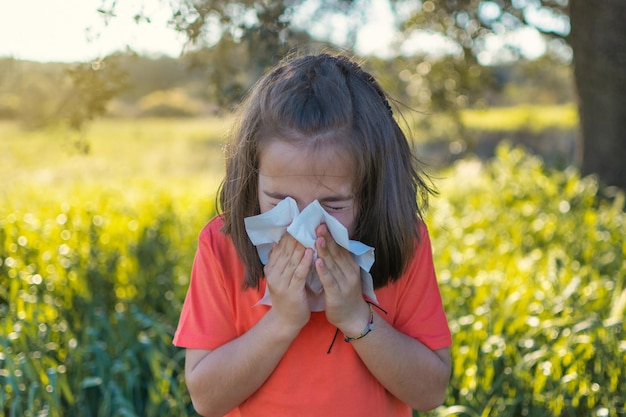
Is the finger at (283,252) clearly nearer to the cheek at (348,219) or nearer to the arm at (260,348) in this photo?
the arm at (260,348)

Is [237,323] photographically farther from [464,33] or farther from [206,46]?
[464,33]

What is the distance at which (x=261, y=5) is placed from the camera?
2.74 m

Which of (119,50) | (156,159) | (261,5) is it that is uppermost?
(261,5)

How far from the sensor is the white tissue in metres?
1.36

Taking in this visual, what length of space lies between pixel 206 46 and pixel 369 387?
2109 millimetres

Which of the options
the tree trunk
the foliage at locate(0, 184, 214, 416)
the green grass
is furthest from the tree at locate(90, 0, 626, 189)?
the green grass

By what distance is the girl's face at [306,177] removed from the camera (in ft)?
4.63

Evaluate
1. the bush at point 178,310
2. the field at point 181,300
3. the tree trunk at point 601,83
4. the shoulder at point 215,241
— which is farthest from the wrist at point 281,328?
the tree trunk at point 601,83

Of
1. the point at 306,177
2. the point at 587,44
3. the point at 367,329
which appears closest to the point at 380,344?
the point at 367,329

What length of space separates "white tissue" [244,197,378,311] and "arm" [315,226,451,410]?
0.9 inches

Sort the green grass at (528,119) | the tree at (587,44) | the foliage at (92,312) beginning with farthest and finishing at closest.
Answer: the green grass at (528,119) → the tree at (587,44) → the foliage at (92,312)

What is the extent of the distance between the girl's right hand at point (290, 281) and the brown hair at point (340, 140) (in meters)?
0.10

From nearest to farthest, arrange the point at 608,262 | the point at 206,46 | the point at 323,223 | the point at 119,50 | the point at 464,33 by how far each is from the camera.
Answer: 1. the point at 323,223
2. the point at 119,50
3. the point at 206,46
4. the point at 608,262
5. the point at 464,33

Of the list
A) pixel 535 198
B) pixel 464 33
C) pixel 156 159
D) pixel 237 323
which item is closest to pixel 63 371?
pixel 237 323
